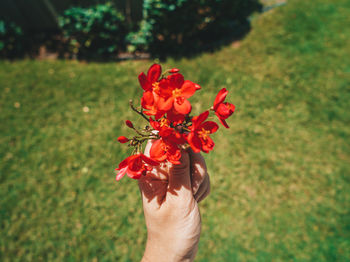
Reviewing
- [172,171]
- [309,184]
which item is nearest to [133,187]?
[172,171]

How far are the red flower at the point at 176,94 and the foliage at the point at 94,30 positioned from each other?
4.09m

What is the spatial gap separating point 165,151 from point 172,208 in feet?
2.06

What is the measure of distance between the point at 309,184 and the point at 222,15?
382 cm

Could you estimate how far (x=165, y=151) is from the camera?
1.34 metres

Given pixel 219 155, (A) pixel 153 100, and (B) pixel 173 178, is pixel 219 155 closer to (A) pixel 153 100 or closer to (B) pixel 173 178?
(B) pixel 173 178

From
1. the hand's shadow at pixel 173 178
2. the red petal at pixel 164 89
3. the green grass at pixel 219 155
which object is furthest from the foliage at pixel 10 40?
the red petal at pixel 164 89

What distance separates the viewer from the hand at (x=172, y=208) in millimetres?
1748

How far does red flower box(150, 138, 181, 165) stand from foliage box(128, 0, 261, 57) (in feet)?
12.0

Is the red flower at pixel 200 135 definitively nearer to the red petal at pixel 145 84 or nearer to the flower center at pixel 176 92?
the flower center at pixel 176 92

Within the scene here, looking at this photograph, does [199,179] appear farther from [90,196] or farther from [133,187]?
[90,196]

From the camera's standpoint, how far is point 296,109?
4.38 meters

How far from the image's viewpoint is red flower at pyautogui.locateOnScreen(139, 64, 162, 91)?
129 cm

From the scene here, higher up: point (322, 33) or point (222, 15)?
point (222, 15)

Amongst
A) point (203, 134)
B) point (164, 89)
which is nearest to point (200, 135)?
point (203, 134)
